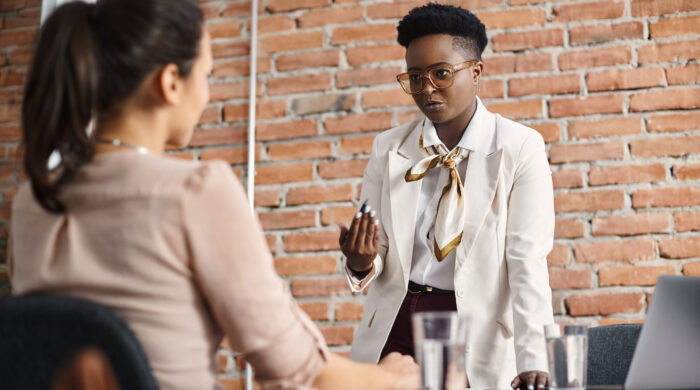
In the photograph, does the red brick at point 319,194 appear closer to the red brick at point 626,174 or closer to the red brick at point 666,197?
the red brick at point 626,174

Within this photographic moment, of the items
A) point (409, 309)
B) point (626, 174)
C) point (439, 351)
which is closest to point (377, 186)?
point (409, 309)

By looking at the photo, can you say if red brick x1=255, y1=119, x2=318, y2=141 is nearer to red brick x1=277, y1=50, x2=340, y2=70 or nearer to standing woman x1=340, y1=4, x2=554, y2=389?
red brick x1=277, y1=50, x2=340, y2=70

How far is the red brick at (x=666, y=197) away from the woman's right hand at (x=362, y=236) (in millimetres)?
1162

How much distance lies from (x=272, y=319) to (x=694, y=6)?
2.20 metres

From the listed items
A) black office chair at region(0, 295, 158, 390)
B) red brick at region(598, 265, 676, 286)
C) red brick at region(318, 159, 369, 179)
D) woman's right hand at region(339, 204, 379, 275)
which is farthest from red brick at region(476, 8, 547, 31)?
black office chair at region(0, 295, 158, 390)

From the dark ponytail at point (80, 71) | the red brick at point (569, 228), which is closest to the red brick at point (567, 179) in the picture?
the red brick at point (569, 228)

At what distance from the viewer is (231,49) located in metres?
2.87

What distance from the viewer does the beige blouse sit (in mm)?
791

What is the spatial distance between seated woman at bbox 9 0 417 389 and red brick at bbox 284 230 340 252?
174 cm

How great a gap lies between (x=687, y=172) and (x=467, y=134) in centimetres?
91

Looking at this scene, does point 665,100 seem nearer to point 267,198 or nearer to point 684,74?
point 684,74

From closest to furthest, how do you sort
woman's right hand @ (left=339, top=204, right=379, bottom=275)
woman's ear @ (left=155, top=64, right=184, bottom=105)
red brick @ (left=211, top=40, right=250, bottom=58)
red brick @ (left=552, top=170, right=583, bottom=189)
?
woman's ear @ (left=155, top=64, right=184, bottom=105) → woman's right hand @ (left=339, top=204, right=379, bottom=275) → red brick @ (left=552, top=170, right=583, bottom=189) → red brick @ (left=211, top=40, right=250, bottom=58)

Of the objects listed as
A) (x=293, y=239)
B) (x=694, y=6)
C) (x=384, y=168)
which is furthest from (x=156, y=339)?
(x=694, y=6)

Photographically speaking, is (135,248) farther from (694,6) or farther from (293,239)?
(694,6)
